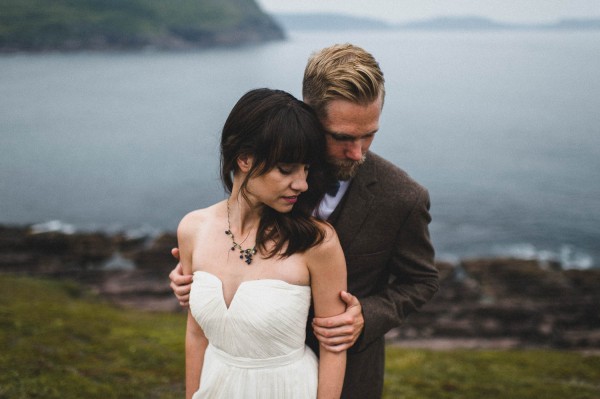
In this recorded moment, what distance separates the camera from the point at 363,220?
350 cm

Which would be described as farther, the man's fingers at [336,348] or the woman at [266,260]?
the man's fingers at [336,348]

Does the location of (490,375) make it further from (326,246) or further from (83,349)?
(326,246)

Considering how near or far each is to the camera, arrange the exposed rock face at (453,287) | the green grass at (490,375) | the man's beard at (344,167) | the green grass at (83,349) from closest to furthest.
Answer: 1. the man's beard at (344,167)
2. the green grass at (83,349)
3. the green grass at (490,375)
4. the exposed rock face at (453,287)

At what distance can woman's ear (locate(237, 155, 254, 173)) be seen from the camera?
3139 millimetres

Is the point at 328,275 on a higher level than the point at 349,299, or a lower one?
higher

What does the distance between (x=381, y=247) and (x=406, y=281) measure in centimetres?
41

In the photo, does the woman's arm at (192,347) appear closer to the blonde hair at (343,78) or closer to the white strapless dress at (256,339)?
the white strapless dress at (256,339)

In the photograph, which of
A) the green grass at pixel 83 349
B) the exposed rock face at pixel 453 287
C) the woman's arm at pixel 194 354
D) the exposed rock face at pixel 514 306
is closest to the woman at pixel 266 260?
the woman's arm at pixel 194 354

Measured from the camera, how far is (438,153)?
5922 cm

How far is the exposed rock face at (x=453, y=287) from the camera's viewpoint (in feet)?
75.0

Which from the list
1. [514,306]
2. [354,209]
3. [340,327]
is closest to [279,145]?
[354,209]

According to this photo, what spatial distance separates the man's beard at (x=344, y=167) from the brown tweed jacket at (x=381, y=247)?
0.29ft

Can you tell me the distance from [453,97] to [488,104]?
334 inches

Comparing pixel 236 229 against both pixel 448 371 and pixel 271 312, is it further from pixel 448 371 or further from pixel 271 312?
pixel 448 371
